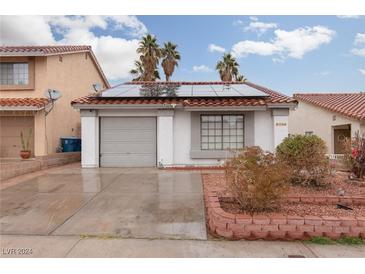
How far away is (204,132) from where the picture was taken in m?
11.1

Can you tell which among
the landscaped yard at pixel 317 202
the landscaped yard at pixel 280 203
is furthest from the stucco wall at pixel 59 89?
the landscaped yard at pixel 280 203

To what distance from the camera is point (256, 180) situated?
4.72 m

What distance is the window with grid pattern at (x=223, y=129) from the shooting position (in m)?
11.1

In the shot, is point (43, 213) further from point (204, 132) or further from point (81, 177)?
point (204, 132)

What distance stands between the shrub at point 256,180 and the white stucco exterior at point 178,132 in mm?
5829

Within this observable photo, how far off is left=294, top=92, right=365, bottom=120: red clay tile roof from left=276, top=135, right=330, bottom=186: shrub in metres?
8.45

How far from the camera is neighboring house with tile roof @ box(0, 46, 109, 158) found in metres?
11.8

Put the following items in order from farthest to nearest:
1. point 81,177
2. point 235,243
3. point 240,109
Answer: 1. point 240,109
2. point 81,177
3. point 235,243

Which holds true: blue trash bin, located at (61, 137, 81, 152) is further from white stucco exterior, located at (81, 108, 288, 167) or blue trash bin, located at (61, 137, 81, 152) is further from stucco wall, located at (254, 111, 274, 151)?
stucco wall, located at (254, 111, 274, 151)

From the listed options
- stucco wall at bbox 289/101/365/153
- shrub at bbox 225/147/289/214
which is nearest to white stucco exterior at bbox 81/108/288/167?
→ stucco wall at bbox 289/101/365/153
